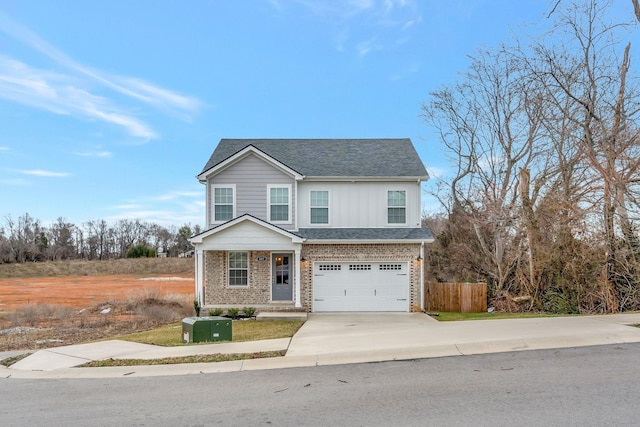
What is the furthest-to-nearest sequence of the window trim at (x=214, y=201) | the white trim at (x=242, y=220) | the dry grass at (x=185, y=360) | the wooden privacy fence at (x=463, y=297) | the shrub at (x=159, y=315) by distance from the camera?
1. the wooden privacy fence at (x=463, y=297)
2. the window trim at (x=214, y=201)
3. the shrub at (x=159, y=315)
4. the white trim at (x=242, y=220)
5. the dry grass at (x=185, y=360)

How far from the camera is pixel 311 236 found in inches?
723

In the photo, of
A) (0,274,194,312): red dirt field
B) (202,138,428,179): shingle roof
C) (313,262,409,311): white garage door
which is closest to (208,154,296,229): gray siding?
(202,138,428,179): shingle roof

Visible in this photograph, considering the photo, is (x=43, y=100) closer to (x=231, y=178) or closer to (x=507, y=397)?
(x=231, y=178)

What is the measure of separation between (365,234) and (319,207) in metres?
2.34

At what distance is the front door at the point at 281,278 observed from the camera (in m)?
18.8

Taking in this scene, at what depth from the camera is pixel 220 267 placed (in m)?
18.8

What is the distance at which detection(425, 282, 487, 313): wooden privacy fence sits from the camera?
20047mm

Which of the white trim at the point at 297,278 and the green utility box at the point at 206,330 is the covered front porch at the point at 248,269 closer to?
the white trim at the point at 297,278

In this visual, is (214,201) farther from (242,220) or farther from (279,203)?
(279,203)

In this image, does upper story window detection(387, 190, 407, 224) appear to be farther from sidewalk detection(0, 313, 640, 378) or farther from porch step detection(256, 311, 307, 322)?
sidewalk detection(0, 313, 640, 378)

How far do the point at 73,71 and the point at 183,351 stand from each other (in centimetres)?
1649

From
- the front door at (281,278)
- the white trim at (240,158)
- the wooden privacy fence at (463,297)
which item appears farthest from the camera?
the wooden privacy fence at (463,297)

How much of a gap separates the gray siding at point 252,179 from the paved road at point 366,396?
11.3 metres

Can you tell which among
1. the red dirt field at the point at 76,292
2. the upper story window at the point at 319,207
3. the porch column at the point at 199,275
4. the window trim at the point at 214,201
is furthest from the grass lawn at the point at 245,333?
the red dirt field at the point at 76,292
